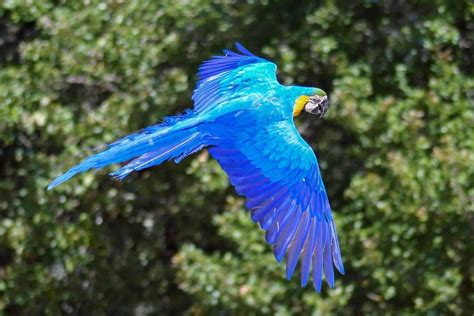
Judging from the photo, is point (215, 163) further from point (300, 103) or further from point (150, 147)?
point (150, 147)

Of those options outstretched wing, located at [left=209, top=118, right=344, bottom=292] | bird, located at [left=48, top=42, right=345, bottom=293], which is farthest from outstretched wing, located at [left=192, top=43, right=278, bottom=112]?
outstretched wing, located at [left=209, top=118, right=344, bottom=292]

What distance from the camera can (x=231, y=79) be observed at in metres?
3.21

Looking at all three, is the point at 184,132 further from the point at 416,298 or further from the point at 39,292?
the point at 39,292

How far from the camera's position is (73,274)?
4.52 meters

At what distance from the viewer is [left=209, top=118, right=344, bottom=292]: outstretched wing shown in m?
2.80

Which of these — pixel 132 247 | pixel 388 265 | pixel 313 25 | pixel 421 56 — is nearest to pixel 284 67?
pixel 313 25

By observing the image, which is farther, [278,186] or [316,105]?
[316,105]

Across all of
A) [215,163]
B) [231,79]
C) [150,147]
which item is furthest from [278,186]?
[215,163]

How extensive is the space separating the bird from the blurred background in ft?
3.30

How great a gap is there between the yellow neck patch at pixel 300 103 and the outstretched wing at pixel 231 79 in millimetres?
121

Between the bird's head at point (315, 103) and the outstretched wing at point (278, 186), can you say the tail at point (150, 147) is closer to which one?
the outstretched wing at point (278, 186)

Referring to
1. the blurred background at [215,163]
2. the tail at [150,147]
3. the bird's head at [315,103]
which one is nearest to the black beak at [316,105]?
the bird's head at [315,103]

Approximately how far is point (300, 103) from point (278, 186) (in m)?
0.25

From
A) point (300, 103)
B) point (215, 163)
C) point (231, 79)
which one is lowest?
point (215, 163)
